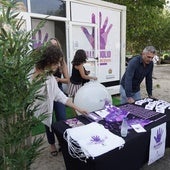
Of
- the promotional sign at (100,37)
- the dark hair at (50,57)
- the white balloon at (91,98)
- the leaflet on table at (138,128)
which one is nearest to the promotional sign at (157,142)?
the leaflet on table at (138,128)

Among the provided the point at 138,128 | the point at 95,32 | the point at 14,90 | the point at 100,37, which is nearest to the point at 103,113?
the point at 138,128

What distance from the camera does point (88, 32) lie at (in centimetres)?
561

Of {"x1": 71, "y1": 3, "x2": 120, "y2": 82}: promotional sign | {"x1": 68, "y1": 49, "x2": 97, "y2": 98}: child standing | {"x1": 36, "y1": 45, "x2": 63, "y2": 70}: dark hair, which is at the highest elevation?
{"x1": 71, "y1": 3, "x2": 120, "y2": 82}: promotional sign

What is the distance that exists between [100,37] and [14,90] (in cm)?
480

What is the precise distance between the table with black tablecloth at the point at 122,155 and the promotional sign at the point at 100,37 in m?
3.51

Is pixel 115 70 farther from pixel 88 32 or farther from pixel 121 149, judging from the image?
pixel 121 149

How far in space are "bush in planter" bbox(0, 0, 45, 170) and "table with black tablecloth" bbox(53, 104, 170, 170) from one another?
58cm

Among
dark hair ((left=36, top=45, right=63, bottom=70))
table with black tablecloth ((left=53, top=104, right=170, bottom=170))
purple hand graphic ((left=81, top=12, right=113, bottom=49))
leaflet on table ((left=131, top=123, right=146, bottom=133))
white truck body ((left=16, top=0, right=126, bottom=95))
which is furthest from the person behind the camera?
A: purple hand graphic ((left=81, top=12, right=113, bottom=49))

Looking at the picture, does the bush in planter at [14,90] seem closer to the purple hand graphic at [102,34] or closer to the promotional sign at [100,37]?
the promotional sign at [100,37]

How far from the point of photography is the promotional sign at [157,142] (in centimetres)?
229

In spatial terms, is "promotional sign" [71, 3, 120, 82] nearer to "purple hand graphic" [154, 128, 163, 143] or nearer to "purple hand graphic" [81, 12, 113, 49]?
"purple hand graphic" [81, 12, 113, 49]

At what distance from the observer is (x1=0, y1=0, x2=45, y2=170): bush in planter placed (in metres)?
1.31

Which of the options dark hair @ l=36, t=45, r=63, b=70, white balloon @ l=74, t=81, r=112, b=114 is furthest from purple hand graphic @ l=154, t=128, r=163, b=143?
dark hair @ l=36, t=45, r=63, b=70

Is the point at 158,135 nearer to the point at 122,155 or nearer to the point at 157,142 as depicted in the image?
the point at 157,142
